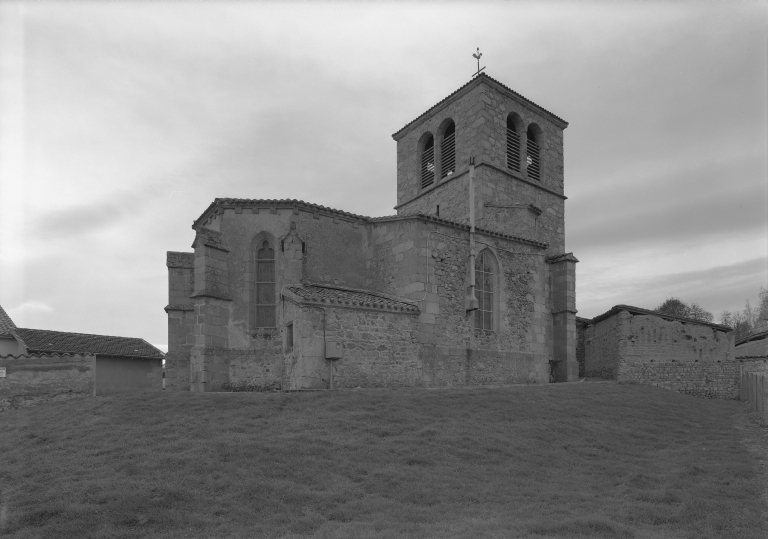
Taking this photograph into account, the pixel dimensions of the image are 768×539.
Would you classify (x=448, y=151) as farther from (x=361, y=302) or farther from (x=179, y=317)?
(x=179, y=317)

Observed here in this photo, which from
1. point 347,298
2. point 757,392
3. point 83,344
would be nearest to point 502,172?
point 347,298

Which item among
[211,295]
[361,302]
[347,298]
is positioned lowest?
[361,302]

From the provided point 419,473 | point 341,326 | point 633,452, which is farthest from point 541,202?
point 419,473

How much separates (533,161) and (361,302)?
1530cm

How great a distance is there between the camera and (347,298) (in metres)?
16.8

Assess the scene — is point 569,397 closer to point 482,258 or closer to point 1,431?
point 482,258

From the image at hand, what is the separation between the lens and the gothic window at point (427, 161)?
2873cm

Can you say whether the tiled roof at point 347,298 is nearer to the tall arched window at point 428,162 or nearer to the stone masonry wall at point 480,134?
the stone masonry wall at point 480,134

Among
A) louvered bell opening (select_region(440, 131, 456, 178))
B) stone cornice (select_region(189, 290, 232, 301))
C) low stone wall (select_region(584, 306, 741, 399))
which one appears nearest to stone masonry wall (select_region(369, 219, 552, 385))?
low stone wall (select_region(584, 306, 741, 399))

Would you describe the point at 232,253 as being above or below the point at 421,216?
below

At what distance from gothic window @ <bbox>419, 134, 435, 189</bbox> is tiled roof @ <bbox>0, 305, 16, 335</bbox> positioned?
24.3m

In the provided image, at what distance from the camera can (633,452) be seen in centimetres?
1240

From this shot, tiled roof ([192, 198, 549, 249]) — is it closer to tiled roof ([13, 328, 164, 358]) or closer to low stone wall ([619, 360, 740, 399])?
low stone wall ([619, 360, 740, 399])

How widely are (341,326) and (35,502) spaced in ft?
28.0
